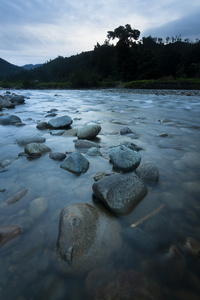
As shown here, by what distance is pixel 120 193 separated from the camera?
140cm

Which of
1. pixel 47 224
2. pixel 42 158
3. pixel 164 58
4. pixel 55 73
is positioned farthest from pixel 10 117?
pixel 55 73

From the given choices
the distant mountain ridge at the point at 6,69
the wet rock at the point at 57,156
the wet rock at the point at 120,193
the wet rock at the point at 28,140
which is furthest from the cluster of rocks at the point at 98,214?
the distant mountain ridge at the point at 6,69

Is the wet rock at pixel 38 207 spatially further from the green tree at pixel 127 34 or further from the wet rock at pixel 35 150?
the green tree at pixel 127 34

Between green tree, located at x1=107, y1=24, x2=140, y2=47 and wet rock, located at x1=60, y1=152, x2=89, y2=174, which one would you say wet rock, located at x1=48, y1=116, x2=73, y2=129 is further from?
green tree, located at x1=107, y1=24, x2=140, y2=47

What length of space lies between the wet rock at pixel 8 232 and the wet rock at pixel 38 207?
160mm

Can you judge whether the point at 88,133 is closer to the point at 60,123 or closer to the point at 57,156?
the point at 57,156

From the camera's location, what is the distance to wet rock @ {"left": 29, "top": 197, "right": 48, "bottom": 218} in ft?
4.39

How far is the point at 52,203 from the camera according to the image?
1454 millimetres

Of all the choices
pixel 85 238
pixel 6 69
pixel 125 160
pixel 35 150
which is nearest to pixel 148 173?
pixel 125 160

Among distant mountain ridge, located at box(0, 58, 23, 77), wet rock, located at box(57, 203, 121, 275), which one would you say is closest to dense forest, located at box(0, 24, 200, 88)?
wet rock, located at box(57, 203, 121, 275)

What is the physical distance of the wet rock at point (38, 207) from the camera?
134 centimetres

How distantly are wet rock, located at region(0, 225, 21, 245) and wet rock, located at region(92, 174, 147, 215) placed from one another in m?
0.67

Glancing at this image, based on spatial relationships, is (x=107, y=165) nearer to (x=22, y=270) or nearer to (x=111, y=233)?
(x=111, y=233)

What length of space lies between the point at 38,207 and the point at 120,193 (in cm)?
70
